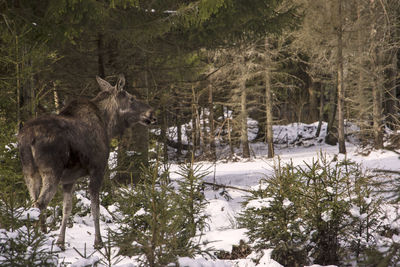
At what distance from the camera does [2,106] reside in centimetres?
809

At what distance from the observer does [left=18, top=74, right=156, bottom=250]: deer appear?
5.56 m

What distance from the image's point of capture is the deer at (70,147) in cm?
556

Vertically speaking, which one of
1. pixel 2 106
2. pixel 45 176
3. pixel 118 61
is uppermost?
pixel 118 61

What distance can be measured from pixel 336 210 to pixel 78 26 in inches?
269

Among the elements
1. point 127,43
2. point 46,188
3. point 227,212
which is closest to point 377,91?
point 127,43

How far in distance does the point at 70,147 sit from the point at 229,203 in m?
7.63

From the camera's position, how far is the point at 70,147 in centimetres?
584

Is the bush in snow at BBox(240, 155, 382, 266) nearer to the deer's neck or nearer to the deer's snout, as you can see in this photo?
the deer's snout

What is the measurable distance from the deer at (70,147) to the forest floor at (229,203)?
2.40 ft

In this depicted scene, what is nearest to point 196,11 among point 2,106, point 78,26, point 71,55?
point 78,26

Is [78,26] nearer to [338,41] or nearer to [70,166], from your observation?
[70,166]

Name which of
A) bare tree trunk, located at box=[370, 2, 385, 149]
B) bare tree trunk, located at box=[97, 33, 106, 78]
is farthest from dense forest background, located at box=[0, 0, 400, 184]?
bare tree trunk, located at box=[370, 2, 385, 149]

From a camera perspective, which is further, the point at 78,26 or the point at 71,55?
the point at 71,55

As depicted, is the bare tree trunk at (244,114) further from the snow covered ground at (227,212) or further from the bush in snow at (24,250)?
the bush in snow at (24,250)
